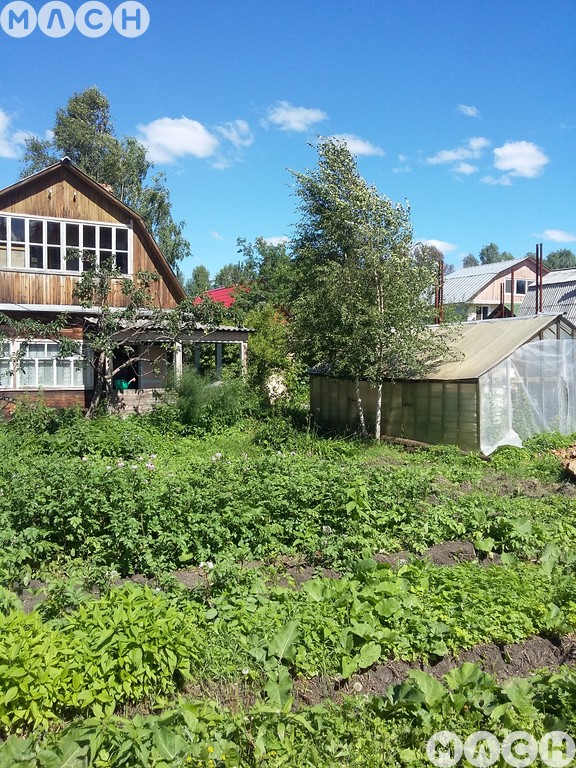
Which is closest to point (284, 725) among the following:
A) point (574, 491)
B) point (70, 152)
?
point (574, 491)

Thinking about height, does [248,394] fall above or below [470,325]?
below

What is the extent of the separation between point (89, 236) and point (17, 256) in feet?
7.21

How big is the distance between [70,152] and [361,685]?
1279 inches

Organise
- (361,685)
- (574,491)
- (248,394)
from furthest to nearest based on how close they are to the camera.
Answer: (248,394) → (574,491) → (361,685)

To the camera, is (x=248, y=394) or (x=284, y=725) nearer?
(x=284, y=725)

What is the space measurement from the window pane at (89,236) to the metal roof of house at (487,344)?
35.5ft

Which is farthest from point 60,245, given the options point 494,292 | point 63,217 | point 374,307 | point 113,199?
point 494,292

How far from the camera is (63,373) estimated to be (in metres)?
19.2

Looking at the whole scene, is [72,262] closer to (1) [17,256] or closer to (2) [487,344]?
(1) [17,256]

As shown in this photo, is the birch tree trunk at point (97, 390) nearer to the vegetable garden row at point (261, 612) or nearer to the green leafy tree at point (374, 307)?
the green leafy tree at point (374, 307)

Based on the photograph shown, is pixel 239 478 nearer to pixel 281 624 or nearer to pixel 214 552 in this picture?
pixel 214 552

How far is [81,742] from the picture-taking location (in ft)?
11.6

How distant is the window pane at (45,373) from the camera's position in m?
18.8

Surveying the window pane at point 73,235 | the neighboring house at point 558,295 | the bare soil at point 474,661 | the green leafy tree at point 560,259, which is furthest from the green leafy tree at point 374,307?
the green leafy tree at point 560,259
